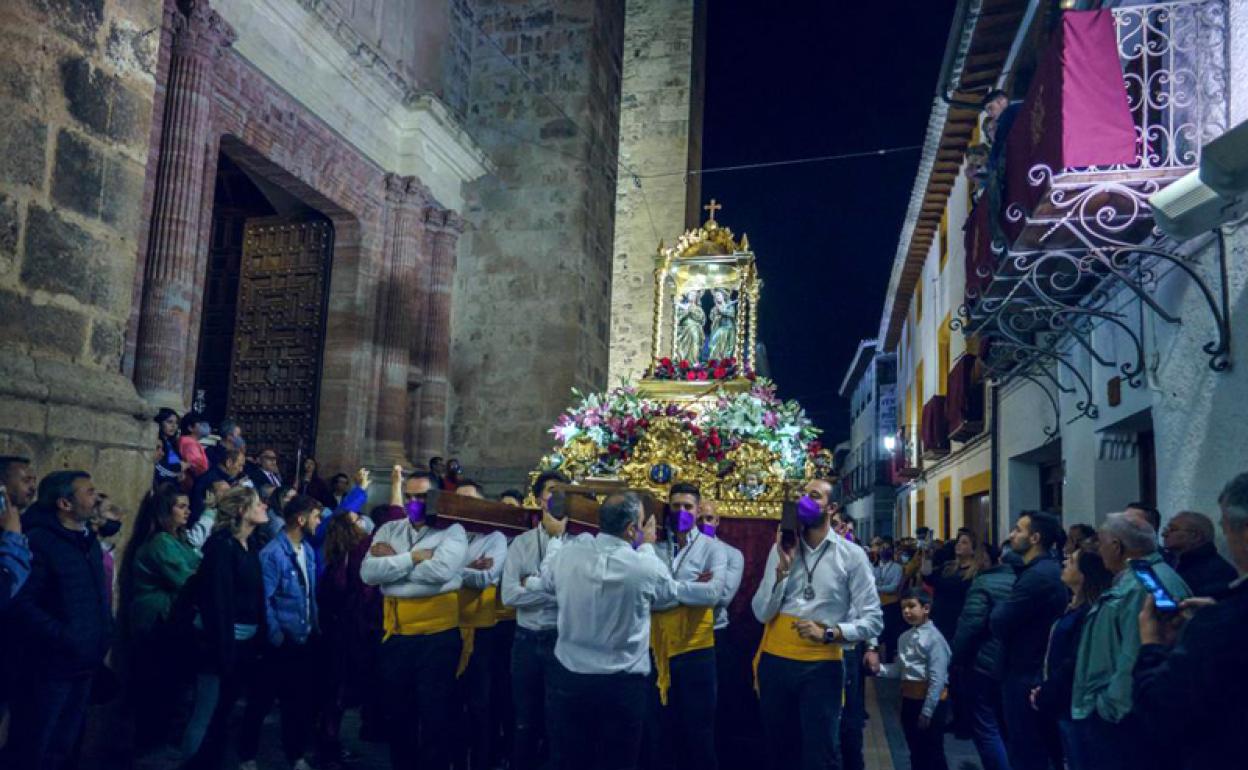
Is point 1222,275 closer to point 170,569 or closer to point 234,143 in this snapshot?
point 170,569

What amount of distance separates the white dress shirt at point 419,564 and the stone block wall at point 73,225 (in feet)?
4.64

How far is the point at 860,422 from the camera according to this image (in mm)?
42000

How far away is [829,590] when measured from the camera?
15.9 ft

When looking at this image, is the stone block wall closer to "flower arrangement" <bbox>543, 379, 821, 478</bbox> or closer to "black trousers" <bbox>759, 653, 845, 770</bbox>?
"flower arrangement" <bbox>543, 379, 821, 478</bbox>

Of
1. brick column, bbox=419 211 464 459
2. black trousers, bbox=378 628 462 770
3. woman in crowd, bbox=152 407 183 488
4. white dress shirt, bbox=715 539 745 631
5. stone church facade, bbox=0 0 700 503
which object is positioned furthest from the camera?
brick column, bbox=419 211 464 459

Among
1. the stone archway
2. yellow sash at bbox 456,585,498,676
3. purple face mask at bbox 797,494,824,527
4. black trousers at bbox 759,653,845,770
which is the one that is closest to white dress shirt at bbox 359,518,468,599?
yellow sash at bbox 456,585,498,676

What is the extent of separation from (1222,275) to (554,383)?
10452mm

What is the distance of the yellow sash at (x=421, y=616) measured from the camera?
205 inches

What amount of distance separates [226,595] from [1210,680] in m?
4.54

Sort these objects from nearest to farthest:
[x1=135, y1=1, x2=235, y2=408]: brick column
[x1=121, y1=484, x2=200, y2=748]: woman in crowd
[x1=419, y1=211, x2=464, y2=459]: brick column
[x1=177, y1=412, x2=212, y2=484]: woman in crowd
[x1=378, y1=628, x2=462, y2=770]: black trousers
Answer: [x1=378, y1=628, x2=462, y2=770]: black trousers, [x1=121, y1=484, x2=200, y2=748]: woman in crowd, [x1=177, y1=412, x2=212, y2=484]: woman in crowd, [x1=135, y1=1, x2=235, y2=408]: brick column, [x1=419, y1=211, x2=464, y2=459]: brick column

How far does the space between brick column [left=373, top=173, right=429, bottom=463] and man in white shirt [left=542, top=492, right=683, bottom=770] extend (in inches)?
325

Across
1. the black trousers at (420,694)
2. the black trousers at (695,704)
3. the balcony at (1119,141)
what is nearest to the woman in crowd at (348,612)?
the black trousers at (420,694)

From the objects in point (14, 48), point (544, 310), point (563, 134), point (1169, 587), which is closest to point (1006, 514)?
point (544, 310)

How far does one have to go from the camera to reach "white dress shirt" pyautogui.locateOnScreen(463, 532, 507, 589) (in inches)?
215
